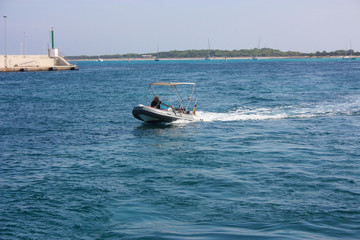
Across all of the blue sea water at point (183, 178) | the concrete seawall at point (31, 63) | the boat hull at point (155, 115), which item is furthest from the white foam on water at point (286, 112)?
the concrete seawall at point (31, 63)

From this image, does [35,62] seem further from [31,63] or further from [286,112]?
[286,112]

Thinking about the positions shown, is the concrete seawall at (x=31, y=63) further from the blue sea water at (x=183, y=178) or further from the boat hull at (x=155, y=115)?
Result: the boat hull at (x=155, y=115)

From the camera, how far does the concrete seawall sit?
98312 mm

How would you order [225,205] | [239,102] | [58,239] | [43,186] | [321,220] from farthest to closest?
[239,102] → [43,186] → [225,205] → [321,220] → [58,239]

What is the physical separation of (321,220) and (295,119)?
1702cm

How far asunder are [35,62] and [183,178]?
103 meters

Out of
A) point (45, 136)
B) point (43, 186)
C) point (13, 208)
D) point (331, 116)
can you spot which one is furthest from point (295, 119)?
point (13, 208)

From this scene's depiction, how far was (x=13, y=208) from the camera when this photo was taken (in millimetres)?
11617

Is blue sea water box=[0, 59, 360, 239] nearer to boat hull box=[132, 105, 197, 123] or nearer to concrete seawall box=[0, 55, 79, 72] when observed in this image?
boat hull box=[132, 105, 197, 123]

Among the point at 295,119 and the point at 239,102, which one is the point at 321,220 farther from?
the point at 239,102

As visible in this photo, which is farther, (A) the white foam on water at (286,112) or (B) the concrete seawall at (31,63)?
(B) the concrete seawall at (31,63)

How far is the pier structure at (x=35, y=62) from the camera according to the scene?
323 ft

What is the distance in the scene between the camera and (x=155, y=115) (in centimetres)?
2550

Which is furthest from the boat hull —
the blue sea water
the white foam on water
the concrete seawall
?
the concrete seawall
